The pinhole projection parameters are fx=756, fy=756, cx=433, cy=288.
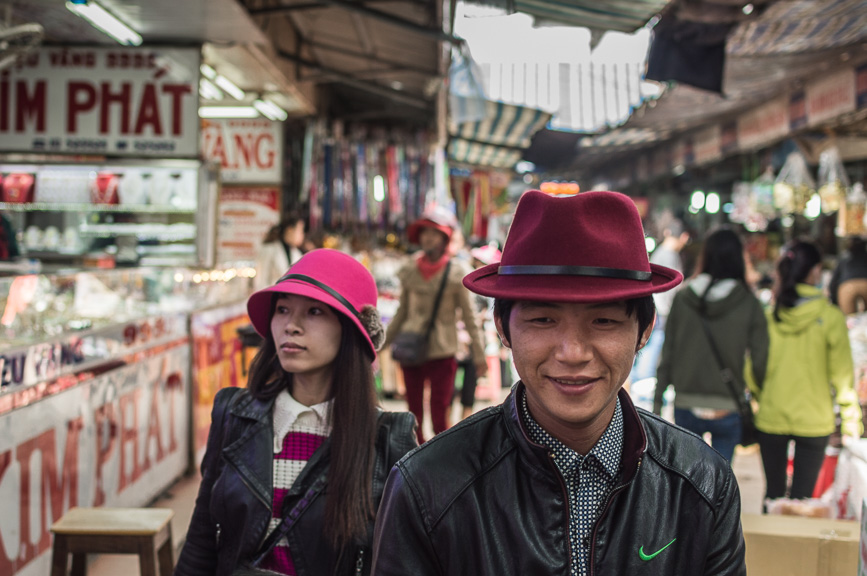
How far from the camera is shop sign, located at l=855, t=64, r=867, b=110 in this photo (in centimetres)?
707

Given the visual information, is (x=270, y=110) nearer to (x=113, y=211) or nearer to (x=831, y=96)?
(x=113, y=211)

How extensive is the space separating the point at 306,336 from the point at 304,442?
0.32 m

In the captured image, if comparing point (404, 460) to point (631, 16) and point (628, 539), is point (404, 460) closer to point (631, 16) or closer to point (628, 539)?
point (628, 539)

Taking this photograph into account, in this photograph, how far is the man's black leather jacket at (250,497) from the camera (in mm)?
2090

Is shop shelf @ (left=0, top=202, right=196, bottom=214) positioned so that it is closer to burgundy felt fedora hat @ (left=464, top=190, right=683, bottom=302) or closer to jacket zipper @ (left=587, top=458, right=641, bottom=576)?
burgundy felt fedora hat @ (left=464, top=190, right=683, bottom=302)

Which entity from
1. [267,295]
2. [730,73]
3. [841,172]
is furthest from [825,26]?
[267,295]

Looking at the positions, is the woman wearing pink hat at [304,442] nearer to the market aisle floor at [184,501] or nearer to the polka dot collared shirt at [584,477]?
the polka dot collared shirt at [584,477]

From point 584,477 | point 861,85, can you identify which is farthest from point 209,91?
point 584,477

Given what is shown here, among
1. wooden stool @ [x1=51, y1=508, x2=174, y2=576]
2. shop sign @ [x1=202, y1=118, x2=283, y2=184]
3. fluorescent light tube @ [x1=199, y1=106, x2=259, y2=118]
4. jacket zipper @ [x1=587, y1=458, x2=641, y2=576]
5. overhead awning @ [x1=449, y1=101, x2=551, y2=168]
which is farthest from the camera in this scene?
overhead awning @ [x1=449, y1=101, x2=551, y2=168]

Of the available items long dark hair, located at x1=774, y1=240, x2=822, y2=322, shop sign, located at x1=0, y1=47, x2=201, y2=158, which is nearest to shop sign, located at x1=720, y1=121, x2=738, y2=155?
long dark hair, located at x1=774, y1=240, x2=822, y2=322

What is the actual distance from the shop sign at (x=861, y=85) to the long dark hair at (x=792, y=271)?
10.7ft

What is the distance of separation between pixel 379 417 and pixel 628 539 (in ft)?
3.53

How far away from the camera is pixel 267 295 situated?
8.13 feet

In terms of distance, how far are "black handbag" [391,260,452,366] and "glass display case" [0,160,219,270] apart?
2.64 meters
